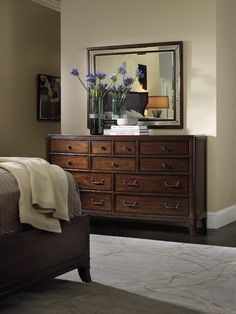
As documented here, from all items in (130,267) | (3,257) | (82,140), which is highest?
(82,140)

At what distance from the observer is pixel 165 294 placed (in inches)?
119

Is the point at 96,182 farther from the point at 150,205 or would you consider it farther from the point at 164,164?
the point at 164,164

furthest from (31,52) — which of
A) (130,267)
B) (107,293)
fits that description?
(107,293)

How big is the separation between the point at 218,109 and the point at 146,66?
2.61 ft

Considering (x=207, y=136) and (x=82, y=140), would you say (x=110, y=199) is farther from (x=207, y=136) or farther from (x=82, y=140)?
(x=207, y=136)

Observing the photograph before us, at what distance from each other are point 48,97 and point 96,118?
2.19 metres

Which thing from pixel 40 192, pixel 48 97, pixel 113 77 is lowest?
pixel 40 192

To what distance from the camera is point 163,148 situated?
15.8 ft

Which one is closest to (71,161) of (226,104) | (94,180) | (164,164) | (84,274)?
(94,180)

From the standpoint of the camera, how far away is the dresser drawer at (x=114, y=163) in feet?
16.3

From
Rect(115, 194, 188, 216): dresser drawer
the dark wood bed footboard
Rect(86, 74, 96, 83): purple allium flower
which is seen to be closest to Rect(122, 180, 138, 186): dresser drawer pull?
Rect(115, 194, 188, 216): dresser drawer

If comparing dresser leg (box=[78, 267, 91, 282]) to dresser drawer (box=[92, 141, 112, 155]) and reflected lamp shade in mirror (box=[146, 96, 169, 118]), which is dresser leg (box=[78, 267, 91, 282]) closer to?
dresser drawer (box=[92, 141, 112, 155])

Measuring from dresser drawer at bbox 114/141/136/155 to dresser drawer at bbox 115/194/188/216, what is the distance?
0.38 metres

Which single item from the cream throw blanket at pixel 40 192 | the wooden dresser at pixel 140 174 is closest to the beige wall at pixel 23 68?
the wooden dresser at pixel 140 174
